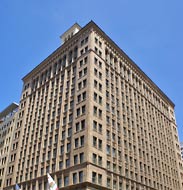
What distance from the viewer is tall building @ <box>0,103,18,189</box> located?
61688 millimetres

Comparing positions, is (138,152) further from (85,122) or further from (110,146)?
(85,122)

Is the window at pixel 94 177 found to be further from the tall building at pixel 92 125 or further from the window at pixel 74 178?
the window at pixel 74 178

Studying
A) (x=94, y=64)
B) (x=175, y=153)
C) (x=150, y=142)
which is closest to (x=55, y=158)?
(x=94, y=64)

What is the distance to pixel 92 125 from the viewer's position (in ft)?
147

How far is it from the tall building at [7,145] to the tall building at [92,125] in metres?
3.37

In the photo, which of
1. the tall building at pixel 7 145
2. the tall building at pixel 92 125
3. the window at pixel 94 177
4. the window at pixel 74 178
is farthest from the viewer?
the tall building at pixel 7 145

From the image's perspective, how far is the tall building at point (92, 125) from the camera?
145ft

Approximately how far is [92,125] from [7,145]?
123 ft

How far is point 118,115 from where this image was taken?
54375mm

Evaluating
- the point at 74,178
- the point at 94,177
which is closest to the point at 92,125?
the point at 94,177

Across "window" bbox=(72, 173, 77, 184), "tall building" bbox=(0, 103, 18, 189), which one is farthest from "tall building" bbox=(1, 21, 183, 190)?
"tall building" bbox=(0, 103, 18, 189)

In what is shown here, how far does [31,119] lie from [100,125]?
80.0ft

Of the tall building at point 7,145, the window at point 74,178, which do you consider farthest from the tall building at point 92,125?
the tall building at point 7,145

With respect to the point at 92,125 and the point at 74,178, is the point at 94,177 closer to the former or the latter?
the point at 74,178
